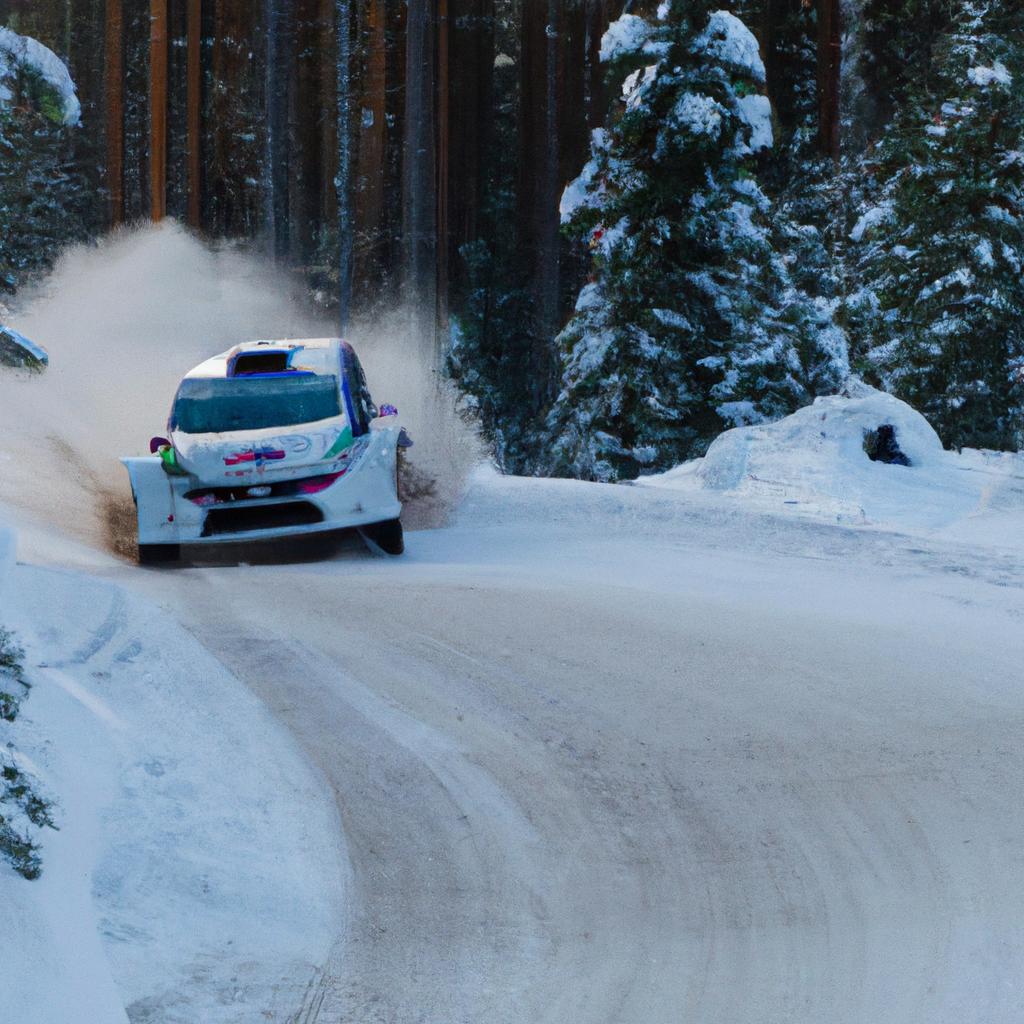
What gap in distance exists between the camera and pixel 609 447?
20969 mm

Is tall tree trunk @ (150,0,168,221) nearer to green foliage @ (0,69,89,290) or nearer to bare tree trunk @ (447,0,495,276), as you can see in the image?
green foliage @ (0,69,89,290)

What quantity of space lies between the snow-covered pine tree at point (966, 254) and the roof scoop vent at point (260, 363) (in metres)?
11.8

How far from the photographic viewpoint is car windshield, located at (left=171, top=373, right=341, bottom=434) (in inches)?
488

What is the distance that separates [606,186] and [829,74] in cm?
1274

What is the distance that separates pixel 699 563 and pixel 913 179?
13036 mm

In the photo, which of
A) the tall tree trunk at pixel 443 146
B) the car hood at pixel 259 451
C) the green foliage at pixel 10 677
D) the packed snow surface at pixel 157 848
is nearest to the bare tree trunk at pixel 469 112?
the tall tree trunk at pixel 443 146

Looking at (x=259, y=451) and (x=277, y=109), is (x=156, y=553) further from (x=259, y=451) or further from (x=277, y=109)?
(x=277, y=109)

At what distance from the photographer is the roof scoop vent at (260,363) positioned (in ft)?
42.9

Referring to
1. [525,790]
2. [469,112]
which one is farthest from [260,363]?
[469,112]

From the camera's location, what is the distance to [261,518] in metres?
11.5

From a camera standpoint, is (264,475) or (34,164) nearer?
(264,475)

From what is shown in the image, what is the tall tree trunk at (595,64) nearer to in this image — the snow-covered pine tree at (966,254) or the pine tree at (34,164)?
the pine tree at (34,164)

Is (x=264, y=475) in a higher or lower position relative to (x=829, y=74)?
lower

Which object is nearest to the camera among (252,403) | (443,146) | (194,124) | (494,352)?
(252,403)
